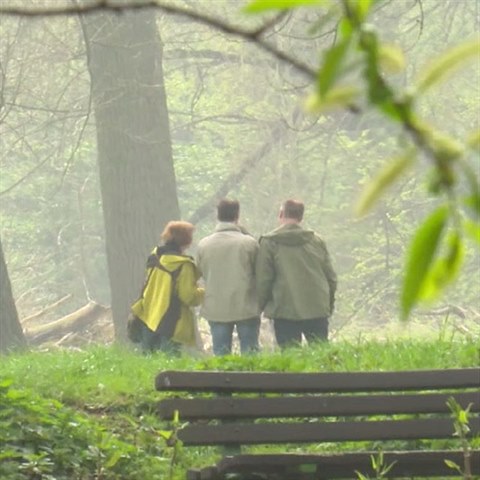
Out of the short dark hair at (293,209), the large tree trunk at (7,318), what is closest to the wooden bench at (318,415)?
the short dark hair at (293,209)

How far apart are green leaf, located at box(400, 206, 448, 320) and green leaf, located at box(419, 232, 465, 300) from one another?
0.01 meters

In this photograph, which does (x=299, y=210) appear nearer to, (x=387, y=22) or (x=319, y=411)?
(x=319, y=411)

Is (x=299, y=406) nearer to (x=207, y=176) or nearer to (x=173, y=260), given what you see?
(x=173, y=260)

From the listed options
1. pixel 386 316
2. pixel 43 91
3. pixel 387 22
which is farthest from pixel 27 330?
pixel 386 316

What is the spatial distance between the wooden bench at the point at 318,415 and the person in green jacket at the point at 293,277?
191 inches

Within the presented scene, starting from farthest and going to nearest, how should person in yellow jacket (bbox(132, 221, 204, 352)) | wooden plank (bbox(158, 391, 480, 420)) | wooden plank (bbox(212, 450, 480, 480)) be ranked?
person in yellow jacket (bbox(132, 221, 204, 352))
wooden plank (bbox(158, 391, 480, 420))
wooden plank (bbox(212, 450, 480, 480))

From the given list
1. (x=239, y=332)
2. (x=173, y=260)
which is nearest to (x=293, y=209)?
(x=173, y=260)

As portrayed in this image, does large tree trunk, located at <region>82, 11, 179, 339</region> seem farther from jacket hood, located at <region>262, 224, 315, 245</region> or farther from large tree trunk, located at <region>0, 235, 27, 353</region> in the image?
jacket hood, located at <region>262, 224, 315, 245</region>

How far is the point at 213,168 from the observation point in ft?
124

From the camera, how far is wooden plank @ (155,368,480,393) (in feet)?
21.7

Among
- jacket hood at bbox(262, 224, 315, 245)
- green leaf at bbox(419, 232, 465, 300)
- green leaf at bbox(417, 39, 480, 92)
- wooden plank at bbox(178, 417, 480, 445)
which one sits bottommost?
jacket hood at bbox(262, 224, 315, 245)

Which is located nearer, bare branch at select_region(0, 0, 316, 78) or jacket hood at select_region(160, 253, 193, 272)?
bare branch at select_region(0, 0, 316, 78)

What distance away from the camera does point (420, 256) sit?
3.19 ft

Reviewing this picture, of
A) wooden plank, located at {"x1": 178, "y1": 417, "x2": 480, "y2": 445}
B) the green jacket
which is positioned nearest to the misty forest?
wooden plank, located at {"x1": 178, "y1": 417, "x2": 480, "y2": 445}
